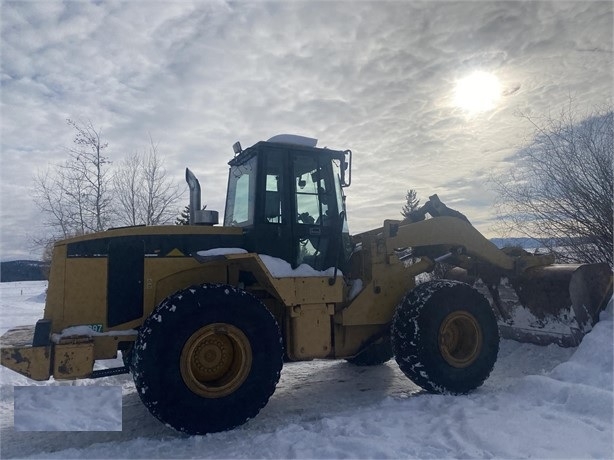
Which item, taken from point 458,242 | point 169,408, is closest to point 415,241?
point 458,242

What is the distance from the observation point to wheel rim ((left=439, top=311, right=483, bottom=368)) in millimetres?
5660

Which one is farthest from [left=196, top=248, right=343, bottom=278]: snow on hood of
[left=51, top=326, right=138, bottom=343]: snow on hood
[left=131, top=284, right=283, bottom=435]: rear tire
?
[left=51, top=326, right=138, bottom=343]: snow on hood

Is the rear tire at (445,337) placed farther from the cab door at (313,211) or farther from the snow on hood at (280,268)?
the cab door at (313,211)

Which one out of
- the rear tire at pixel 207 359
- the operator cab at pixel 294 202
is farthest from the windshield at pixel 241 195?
the rear tire at pixel 207 359

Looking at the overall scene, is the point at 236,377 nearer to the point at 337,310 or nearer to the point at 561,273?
the point at 337,310

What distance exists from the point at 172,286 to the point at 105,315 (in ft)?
2.23

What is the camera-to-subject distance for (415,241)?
6.26 meters

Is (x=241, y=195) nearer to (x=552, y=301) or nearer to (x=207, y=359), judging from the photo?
(x=207, y=359)

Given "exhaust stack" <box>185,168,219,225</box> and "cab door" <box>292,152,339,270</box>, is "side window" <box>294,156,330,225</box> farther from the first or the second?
"exhaust stack" <box>185,168,219,225</box>

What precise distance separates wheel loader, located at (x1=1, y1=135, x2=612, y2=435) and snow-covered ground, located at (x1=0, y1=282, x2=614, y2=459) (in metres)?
0.31

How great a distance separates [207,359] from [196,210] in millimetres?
1843

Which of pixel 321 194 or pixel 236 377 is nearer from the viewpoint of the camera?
pixel 236 377

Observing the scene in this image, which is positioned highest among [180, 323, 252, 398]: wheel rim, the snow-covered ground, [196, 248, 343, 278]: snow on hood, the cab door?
the cab door

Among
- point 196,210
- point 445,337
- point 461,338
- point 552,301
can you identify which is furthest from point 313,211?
point 552,301
